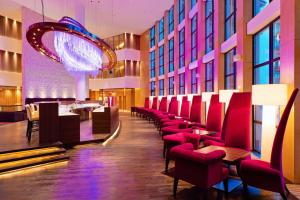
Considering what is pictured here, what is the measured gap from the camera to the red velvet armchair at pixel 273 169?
8.98 ft

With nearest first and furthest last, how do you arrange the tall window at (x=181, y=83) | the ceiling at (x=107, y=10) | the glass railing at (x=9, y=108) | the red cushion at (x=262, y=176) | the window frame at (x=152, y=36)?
the red cushion at (x=262, y=176) → the tall window at (x=181, y=83) → the glass railing at (x=9, y=108) → the ceiling at (x=107, y=10) → the window frame at (x=152, y=36)

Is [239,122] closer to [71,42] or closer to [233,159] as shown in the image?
[233,159]

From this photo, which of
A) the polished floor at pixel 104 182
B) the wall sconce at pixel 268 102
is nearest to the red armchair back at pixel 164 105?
the polished floor at pixel 104 182

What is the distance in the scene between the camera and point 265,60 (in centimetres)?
507

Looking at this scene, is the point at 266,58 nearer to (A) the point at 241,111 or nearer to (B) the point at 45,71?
(A) the point at 241,111

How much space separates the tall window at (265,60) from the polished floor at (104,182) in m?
2.20

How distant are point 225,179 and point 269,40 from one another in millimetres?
3130

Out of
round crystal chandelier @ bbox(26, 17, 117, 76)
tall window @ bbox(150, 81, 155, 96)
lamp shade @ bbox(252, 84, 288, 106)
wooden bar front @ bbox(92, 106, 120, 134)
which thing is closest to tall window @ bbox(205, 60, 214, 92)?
round crystal chandelier @ bbox(26, 17, 117, 76)

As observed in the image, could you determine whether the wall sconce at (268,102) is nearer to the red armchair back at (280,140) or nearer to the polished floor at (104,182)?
the red armchair back at (280,140)

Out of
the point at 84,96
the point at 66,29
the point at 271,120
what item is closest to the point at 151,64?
the point at 84,96

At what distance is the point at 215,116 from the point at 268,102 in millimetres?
2530

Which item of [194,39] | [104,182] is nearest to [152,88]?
[194,39]

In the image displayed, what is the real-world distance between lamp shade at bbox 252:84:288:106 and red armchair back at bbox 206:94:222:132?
90.9 inches

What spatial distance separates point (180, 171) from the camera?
3133mm
